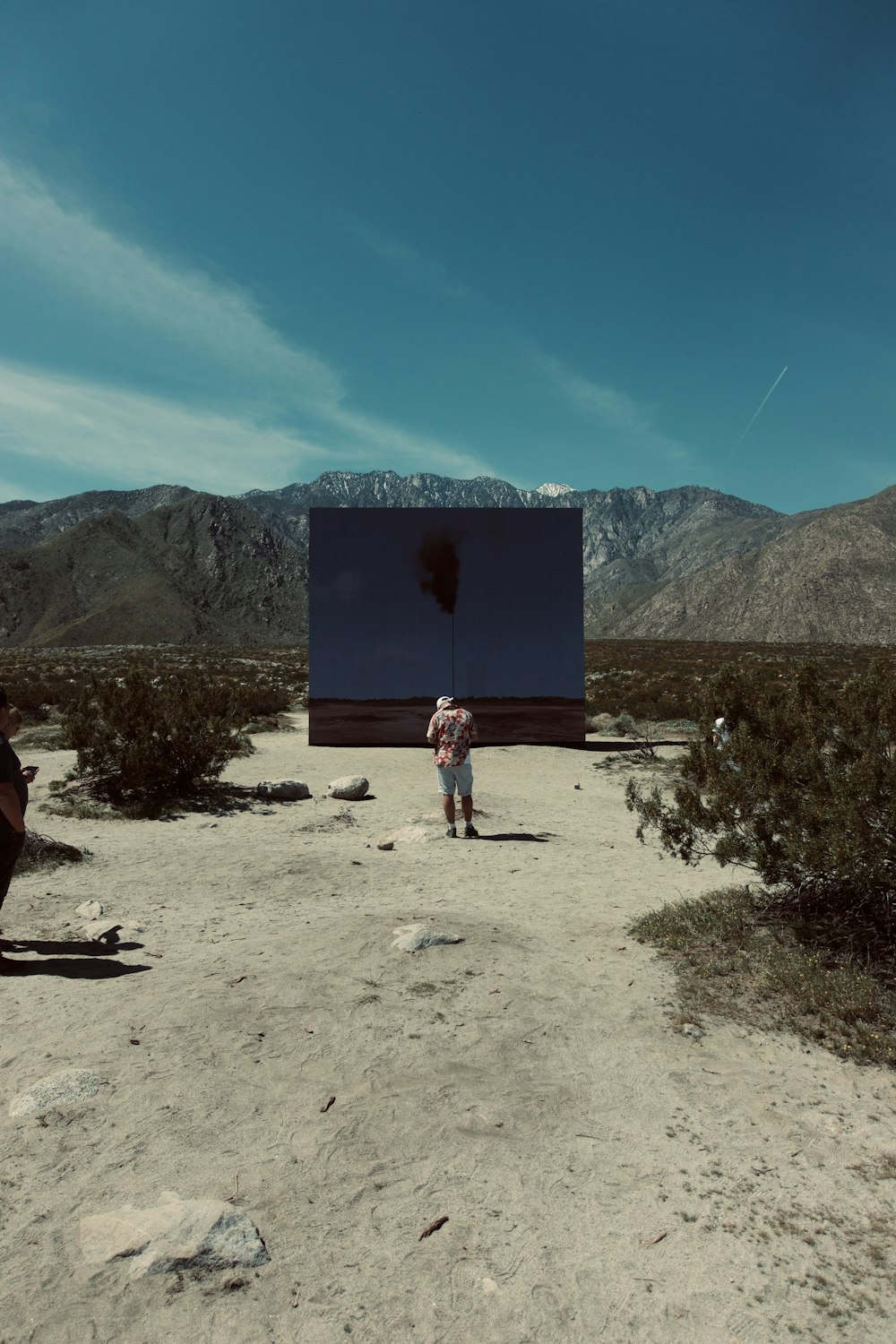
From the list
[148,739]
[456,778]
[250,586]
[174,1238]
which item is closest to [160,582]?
[250,586]

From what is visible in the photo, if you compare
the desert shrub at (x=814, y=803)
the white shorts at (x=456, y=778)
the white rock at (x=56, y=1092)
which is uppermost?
the desert shrub at (x=814, y=803)

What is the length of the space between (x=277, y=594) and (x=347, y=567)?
127545mm

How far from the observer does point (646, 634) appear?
139 m

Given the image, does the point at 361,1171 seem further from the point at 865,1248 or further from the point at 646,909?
the point at 646,909

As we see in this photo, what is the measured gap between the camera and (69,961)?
6.41 m

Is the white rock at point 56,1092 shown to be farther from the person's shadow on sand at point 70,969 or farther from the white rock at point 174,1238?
the person's shadow on sand at point 70,969

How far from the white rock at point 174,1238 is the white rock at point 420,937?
10.1 ft

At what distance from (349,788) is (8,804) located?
8596mm

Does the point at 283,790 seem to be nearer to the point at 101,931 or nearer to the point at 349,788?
the point at 349,788

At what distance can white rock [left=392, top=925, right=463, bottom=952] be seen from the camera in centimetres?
657

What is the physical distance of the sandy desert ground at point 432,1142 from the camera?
318 centimetres

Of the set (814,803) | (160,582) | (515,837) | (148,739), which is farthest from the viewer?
(160,582)

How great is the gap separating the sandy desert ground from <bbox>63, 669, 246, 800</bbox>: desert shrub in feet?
17.8

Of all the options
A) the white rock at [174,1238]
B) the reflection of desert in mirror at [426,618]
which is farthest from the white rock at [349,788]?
the white rock at [174,1238]
